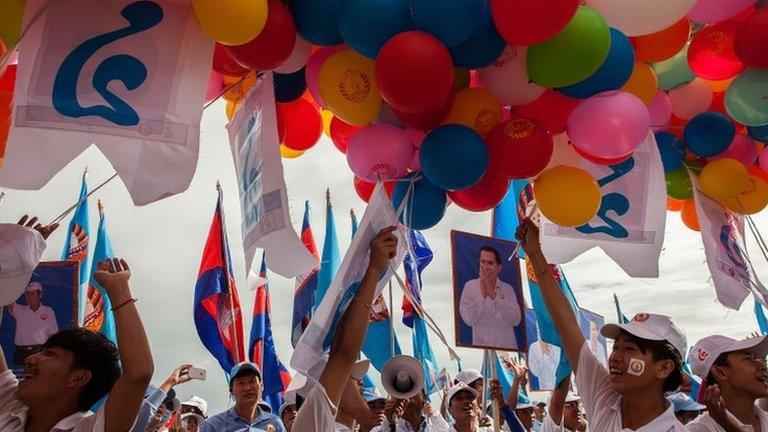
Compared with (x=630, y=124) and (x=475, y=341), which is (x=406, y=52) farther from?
(x=475, y=341)

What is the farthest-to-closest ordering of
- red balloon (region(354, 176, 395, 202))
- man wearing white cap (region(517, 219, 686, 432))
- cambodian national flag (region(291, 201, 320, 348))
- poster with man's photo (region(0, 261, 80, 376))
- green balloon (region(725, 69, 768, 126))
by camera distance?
cambodian national flag (region(291, 201, 320, 348))
red balloon (region(354, 176, 395, 202))
green balloon (region(725, 69, 768, 126))
poster with man's photo (region(0, 261, 80, 376))
man wearing white cap (region(517, 219, 686, 432))

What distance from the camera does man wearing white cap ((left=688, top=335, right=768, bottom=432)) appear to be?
3.51 m

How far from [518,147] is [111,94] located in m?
1.83

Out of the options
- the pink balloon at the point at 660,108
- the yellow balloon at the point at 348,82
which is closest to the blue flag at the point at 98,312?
the yellow balloon at the point at 348,82

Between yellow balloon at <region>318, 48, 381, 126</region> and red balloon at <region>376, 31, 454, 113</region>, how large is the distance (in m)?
0.35

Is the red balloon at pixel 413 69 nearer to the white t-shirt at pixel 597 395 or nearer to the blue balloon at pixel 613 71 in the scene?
the blue balloon at pixel 613 71

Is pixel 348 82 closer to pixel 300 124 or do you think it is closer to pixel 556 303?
pixel 300 124

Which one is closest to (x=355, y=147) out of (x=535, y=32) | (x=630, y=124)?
(x=535, y=32)

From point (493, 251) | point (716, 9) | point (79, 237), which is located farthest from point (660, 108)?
point (79, 237)

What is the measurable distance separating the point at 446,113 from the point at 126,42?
1.49m

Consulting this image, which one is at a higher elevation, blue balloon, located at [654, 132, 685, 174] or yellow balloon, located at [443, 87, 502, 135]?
yellow balloon, located at [443, 87, 502, 135]

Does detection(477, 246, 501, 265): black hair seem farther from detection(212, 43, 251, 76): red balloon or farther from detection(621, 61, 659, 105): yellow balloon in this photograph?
detection(212, 43, 251, 76): red balloon

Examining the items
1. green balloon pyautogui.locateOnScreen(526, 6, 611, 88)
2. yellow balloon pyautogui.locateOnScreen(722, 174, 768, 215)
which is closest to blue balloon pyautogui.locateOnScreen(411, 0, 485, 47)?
green balloon pyautogui.locateOnScreen(526, 6, 611, 88)

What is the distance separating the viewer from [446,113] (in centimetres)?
339
